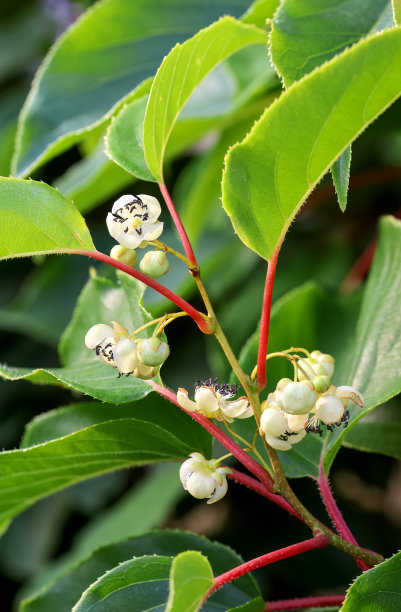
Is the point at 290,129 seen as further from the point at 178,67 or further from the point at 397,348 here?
the point at 397,348

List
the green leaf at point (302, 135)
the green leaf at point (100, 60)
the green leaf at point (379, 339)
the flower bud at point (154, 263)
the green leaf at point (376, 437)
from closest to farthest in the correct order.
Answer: the green leaf at point (302, 135), the flower bud at point (154, 263), the green leaf at point (379, 339), the green leaf at point (376, 437), the green leaf at point (100, 60)

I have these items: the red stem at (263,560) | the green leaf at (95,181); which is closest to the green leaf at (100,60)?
the green leaf at (95,181)

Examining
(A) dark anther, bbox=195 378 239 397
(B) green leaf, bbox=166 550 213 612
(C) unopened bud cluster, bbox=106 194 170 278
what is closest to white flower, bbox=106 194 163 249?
(C) unopened bud cluster, bbox=106 194 170 278

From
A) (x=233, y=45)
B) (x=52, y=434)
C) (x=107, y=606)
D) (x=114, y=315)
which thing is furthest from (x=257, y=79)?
(x=107, y=606)

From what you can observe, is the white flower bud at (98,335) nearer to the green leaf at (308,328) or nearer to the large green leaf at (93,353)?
the large green leaf at (93,353)

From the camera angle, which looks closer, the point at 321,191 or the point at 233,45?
the point at 233,45

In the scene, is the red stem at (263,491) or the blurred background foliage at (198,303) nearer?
the red stem at (263,491)
